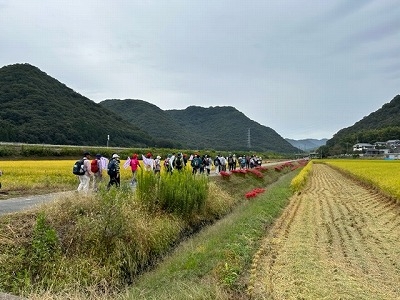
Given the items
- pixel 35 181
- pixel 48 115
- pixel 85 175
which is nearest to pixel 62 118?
pixel 48 115

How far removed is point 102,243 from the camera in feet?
28.6

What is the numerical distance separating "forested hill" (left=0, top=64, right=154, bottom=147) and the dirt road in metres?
58.3

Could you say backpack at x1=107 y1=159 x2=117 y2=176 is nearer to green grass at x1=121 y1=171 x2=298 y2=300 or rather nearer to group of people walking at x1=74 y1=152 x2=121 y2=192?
group of people walking at x1=74 y1=152 x2=121 y2=192

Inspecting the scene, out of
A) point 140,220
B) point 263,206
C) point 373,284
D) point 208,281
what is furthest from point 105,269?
point 263,206

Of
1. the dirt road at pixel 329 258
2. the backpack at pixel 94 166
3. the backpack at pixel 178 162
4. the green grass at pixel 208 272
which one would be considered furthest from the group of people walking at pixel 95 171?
the dirt road at pixel 329 258

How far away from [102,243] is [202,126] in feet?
545

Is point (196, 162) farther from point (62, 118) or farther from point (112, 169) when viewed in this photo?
point (62, 118)

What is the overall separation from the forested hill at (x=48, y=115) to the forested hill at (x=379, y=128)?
7300 centimetres

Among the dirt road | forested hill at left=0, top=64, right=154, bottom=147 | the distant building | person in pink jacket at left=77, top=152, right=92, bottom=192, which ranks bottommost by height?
the dirt road

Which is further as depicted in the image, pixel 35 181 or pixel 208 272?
pixel 35 181

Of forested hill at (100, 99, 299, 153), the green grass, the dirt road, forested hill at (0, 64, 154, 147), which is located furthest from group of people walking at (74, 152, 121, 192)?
forested hill at (100, 99, 299, 153)

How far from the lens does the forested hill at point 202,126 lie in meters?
134

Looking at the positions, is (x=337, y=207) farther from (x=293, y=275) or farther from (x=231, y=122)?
(x=231, y=122)

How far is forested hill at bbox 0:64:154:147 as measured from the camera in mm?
66188
